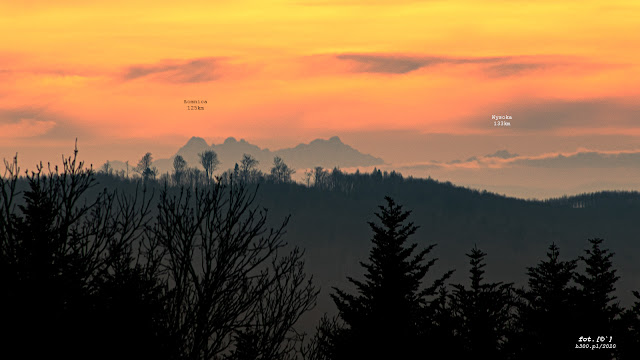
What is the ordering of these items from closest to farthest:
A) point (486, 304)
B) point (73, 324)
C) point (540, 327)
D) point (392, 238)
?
1. point (73, 324)
2. point (392, 238)
3. point (540, 327)
4. point (486, 304)

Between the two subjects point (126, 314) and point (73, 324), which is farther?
point (126, 314)

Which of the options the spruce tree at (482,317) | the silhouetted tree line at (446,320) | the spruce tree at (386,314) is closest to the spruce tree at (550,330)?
the silhouetted tree line at (446,320)

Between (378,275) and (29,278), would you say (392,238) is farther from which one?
(29,278)

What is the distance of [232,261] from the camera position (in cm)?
1892

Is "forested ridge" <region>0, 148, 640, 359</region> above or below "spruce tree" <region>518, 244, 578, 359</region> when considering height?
above

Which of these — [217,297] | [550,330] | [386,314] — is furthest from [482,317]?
[217,297]

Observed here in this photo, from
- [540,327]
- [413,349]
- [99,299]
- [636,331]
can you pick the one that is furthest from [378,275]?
[636,331]

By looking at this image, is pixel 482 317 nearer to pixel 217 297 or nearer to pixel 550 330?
pixel 550 330

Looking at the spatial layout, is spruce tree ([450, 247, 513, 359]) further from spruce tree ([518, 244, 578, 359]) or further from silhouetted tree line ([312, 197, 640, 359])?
spruce tree ([518, 244, 578, 359])

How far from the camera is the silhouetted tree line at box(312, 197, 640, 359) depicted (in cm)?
2656

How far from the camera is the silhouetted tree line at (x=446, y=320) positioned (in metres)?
26.6

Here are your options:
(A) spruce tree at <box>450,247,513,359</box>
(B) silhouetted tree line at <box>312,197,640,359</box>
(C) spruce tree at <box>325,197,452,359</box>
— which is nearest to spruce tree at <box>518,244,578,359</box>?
(B) silhouetted tree line at <box>312,197,640,359</box>

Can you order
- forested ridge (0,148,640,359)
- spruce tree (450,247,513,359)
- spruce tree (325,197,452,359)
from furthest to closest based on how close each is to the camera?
spruce tree (450,247,513,359) < spruce tree (325,197,452,359) < forested ridge (0,148,640,359)

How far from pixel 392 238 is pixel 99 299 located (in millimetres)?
13224
